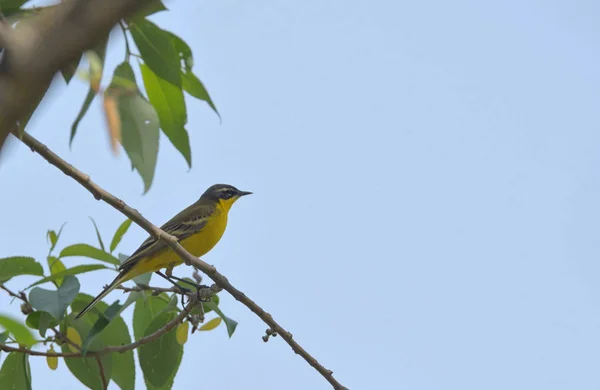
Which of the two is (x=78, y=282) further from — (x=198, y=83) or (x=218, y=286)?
(x=198, y=83)

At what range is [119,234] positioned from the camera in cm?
375

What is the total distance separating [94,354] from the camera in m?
3.33

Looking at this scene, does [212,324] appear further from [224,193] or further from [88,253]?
[224,193]

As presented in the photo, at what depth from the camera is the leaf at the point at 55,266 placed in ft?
11.5

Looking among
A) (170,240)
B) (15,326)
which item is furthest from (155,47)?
(15,326)

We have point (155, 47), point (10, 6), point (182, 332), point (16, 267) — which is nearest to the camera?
point (10, 6)

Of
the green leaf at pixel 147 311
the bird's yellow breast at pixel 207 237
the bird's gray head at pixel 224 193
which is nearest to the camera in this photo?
the green leaf at pixel 147 311

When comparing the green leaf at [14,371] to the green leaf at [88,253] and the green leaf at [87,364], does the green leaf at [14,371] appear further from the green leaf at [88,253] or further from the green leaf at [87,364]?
the green leaf at [88,253]

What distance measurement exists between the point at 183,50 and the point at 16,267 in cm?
111

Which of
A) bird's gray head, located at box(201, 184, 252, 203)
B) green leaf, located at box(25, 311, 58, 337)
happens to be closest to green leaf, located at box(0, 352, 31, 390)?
green leaf, located at box(25, 311, 58, 337)

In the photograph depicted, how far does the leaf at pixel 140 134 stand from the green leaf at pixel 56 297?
0.82m

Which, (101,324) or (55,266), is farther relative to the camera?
(55,266)

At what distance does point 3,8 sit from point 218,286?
1.50 metres

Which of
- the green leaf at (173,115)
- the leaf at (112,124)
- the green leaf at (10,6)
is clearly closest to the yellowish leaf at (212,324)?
the green leaf at (173,115)
